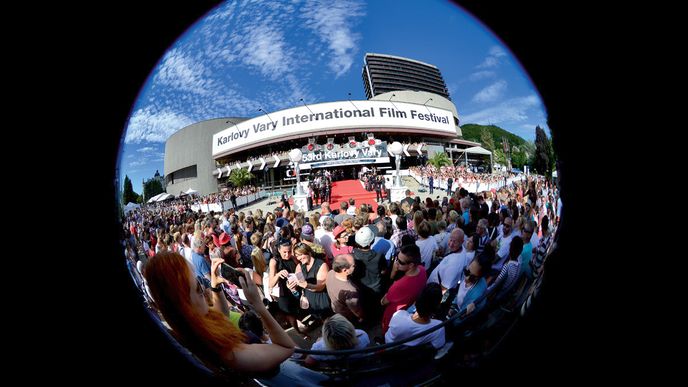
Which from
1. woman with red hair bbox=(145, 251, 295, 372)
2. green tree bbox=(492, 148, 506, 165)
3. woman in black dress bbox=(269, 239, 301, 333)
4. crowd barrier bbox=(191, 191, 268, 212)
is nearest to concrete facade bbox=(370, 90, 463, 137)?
green tree bbox=(492, 148, 506, 165)

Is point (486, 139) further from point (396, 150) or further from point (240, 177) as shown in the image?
point (240, 177)

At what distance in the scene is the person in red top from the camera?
1.43 meters

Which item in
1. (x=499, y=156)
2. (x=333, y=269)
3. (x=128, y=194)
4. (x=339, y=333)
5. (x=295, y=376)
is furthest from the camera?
(x=128, y=194)

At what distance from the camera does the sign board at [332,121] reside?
1599 millimetres

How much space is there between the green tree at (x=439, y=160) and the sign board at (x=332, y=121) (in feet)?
0.52

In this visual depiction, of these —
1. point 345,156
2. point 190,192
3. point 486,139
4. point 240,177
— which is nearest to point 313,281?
point 345,156

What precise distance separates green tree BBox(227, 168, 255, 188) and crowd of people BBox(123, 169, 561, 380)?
0.91 feet

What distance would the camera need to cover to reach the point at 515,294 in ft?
5.76

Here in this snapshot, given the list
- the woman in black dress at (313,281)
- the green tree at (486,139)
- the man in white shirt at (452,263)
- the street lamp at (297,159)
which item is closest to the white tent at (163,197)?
the street lamp at (297,159)

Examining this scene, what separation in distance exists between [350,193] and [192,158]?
1.14m

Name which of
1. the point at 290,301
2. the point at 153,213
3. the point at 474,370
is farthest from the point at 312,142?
the point at 474,370

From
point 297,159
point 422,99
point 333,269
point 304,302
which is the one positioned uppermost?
point 422,99

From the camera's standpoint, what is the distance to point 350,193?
1.67 metres

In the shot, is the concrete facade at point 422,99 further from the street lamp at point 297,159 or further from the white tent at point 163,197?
the white tent at point 163,197
